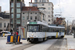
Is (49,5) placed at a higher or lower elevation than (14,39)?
higher

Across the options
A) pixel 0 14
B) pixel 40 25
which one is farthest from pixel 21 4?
pixel 40 25

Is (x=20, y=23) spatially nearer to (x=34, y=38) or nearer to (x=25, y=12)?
(x=25, y=12)

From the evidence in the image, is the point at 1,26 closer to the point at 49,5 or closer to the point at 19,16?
the point at 19,16

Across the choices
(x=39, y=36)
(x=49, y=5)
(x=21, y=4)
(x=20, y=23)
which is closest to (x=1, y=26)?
(x=20, y=23)

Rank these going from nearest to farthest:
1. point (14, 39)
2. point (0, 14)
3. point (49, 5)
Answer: point (14, 39), point (0, 14), point (49, 5)

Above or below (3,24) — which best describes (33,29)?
above

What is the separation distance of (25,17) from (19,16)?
3037 mm

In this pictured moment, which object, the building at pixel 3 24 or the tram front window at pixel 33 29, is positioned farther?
the building at pixel 3 24

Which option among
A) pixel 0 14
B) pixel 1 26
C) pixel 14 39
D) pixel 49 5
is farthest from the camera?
pixel 49 5

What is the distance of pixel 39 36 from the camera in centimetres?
2552

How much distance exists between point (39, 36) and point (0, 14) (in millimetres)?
77832

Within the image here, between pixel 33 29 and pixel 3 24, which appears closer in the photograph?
pixel 33 29

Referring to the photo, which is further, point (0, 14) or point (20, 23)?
point (0, 14)

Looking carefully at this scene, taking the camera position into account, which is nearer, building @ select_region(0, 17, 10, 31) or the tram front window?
the tram front window
